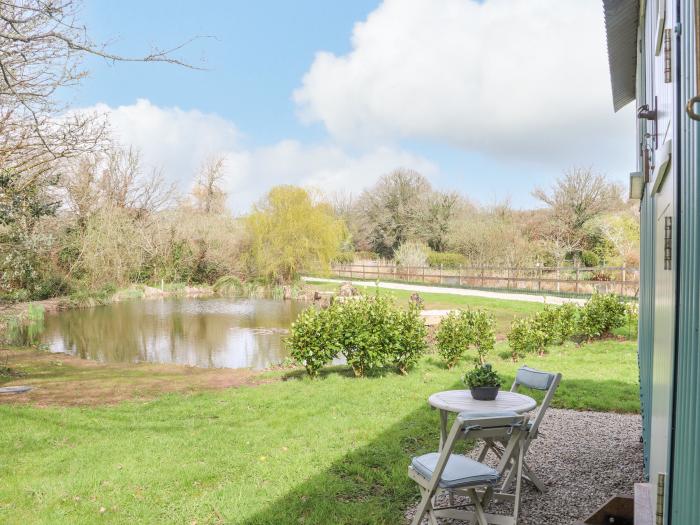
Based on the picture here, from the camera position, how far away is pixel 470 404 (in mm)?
4133

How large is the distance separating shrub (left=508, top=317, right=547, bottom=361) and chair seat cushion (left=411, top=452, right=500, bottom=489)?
7.11 metres

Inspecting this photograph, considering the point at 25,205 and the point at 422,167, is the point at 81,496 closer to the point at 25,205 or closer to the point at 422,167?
the point at 25,205

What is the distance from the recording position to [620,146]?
755 inches

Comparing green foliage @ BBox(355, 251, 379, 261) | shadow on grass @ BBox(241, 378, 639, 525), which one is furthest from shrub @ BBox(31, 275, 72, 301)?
shadow on grass @ BBox(241, 378, 639, 525)

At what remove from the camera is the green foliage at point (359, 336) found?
29.0 feet

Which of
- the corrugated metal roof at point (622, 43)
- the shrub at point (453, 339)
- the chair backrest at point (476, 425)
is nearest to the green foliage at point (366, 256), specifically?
the shrub at point (453, 339)

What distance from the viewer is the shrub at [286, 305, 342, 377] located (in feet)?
28.9

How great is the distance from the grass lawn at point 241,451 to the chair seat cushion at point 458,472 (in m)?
0.60

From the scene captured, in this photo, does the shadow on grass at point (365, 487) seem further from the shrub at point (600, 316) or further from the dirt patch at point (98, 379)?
the shrub at point (600, 316)

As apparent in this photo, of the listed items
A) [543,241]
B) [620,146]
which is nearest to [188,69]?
[620,146]

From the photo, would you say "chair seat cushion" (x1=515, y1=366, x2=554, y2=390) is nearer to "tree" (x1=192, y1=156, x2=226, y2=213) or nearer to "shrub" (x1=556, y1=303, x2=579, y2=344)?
"shrub" (x1=556, y1=303, x2=579, y2=344)

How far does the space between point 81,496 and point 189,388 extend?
4.93 m

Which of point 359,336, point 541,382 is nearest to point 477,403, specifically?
point 541,382

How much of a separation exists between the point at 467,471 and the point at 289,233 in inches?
1037
